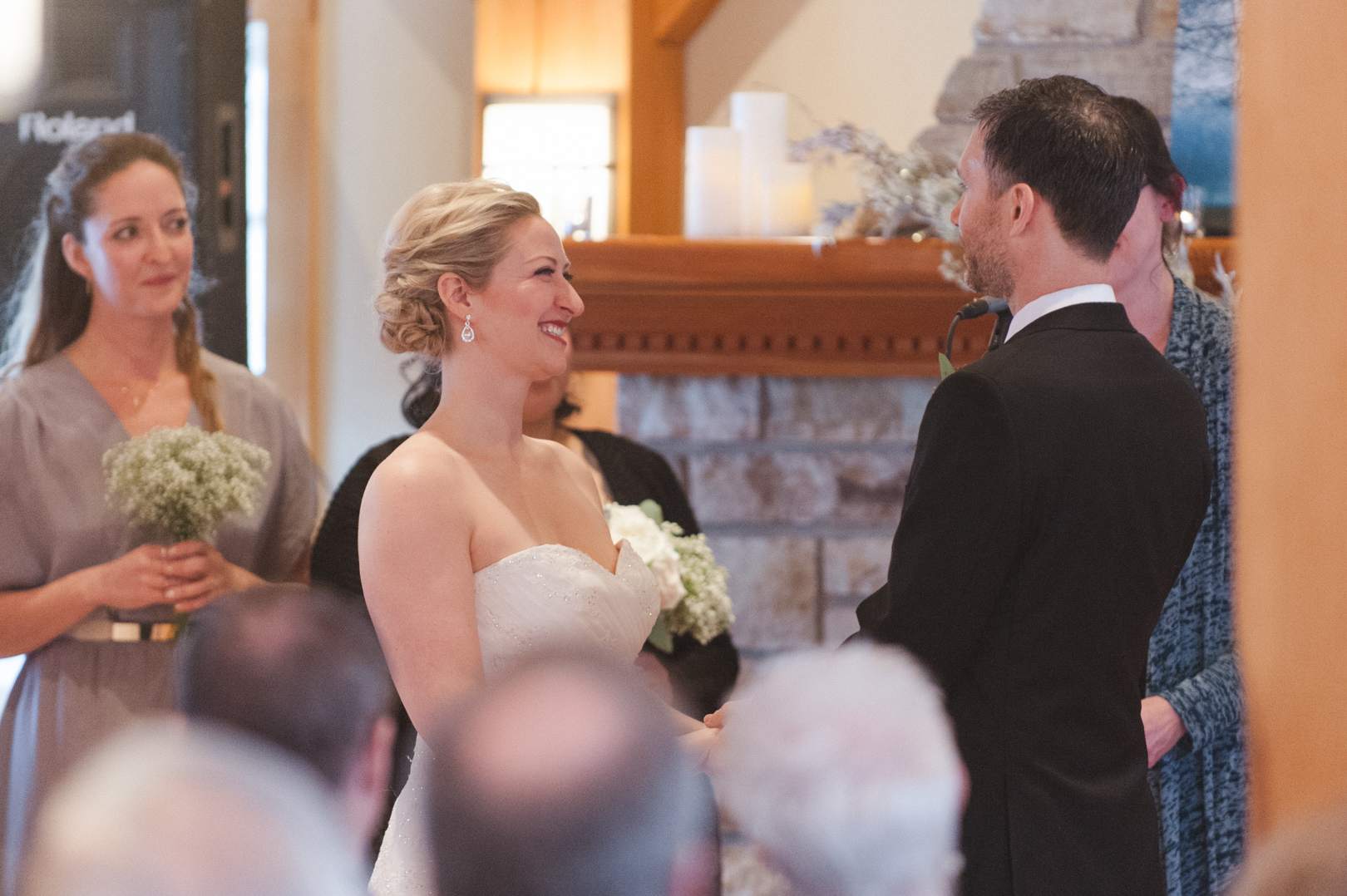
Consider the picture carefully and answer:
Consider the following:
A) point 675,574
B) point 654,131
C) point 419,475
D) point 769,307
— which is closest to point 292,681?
point 419,475

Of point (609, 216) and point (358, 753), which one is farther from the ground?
point (609, 216)

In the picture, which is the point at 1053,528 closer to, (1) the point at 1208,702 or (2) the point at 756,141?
(1) the point at 1208,702

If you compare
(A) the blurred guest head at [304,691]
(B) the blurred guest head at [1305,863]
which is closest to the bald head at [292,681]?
(A) the blurred guest head at [304,691]

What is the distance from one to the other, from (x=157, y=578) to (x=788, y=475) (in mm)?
1451

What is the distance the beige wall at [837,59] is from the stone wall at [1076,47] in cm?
14

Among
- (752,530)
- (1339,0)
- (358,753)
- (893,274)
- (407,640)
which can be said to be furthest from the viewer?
(752,530)

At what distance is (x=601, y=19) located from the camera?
3109 millimetres

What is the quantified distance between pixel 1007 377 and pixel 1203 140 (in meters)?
1.69

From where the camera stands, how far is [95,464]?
2305 millimetres

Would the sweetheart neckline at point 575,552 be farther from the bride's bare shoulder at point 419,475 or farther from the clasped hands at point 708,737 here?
the clasped hands at point 708,737

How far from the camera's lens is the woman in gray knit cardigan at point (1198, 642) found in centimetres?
210

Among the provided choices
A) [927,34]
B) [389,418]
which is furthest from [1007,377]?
[389,418]

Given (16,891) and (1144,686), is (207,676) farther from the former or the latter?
(1144,686)

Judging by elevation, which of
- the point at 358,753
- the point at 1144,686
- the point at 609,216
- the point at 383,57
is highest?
the point at 383,57
